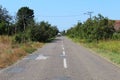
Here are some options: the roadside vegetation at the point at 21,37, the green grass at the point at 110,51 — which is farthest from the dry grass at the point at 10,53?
the green grass at the point at 110,51

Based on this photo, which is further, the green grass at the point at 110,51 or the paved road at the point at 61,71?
the green grass at the point at 110,51

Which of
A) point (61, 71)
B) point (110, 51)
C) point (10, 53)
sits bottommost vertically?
point (110, 51)

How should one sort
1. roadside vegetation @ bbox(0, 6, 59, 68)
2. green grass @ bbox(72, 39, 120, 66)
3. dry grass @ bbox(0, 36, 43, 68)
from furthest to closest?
1. roadside vegetation @ bbox(0, 6, 59, 68)
2. green grass @ bbox(72, 39, 120, 66)
3. dry grass @ bbox(0, 36, 43, 68)

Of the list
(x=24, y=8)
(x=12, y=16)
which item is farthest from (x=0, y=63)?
(x=24, y=8)

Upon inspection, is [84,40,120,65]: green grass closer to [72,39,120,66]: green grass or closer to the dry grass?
[72,39,120,66]: green grass

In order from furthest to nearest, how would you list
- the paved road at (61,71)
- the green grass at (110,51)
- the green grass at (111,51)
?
1. the green grass at (110,51)
2. the green grass at (111,51)
3. the paved road at (61,71)

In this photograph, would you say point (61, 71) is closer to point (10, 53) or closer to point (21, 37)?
point (10, 53)

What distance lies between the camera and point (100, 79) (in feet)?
41.3

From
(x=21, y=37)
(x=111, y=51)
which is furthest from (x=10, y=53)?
(x=21, y=37)

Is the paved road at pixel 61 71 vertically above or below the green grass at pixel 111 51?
above

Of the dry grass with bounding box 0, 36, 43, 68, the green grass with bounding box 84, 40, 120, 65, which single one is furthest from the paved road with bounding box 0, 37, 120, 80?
the green grass with bounding box 84, 40, 120, 65

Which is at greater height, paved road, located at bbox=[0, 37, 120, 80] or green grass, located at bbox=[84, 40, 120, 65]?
paved road, located at bbox=[0, 37, 120, 80]

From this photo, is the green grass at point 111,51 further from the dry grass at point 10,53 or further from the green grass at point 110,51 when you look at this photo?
the dry grass at point 10,53

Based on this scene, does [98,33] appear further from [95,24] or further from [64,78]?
[64,78]
